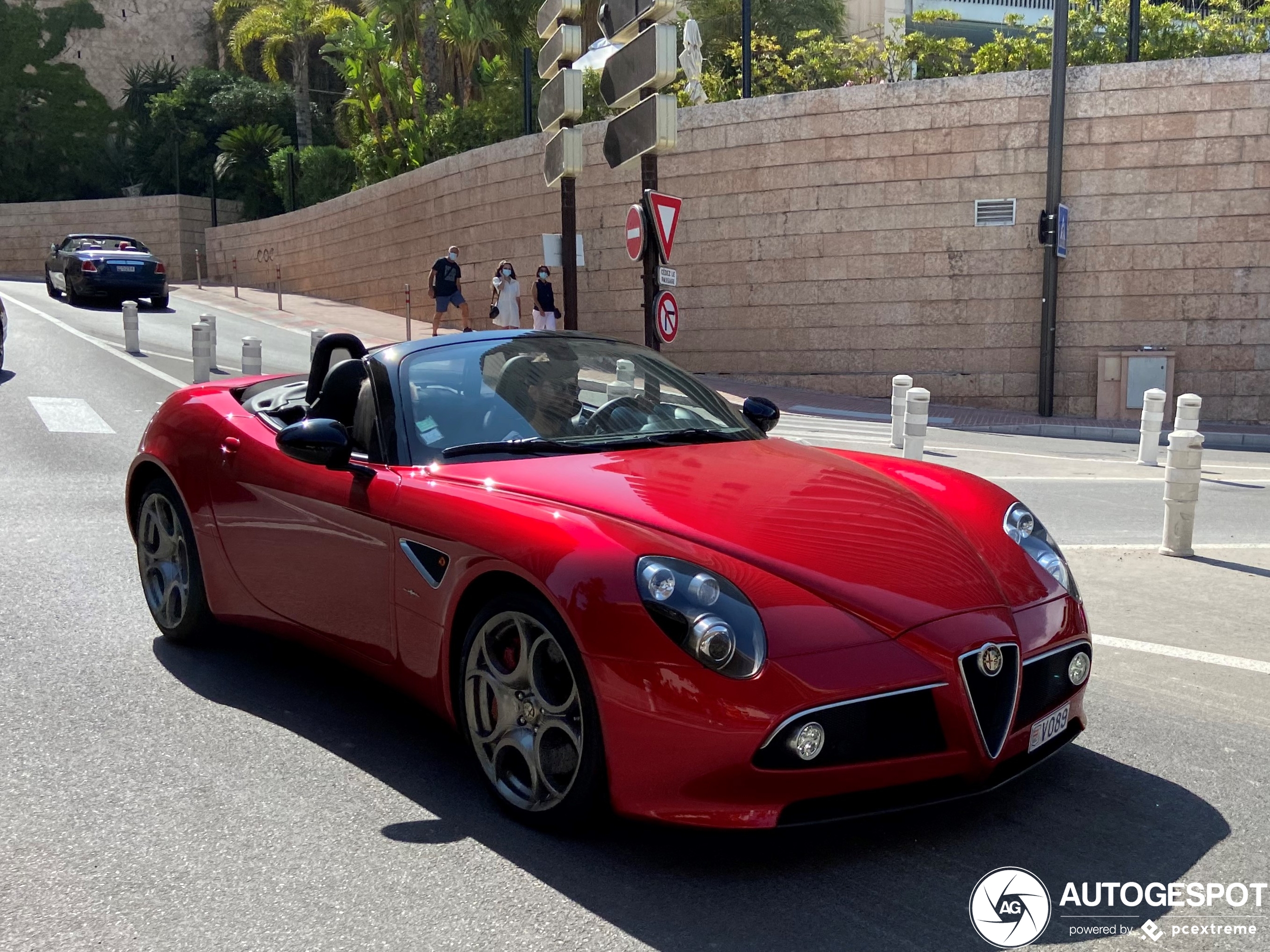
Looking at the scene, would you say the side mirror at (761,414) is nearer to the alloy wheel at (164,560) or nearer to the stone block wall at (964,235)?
the alloy wheel at (164,560)

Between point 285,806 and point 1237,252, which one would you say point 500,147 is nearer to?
point 1237,252

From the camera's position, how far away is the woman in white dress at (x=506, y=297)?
872 inches

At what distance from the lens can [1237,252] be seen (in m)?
18.1

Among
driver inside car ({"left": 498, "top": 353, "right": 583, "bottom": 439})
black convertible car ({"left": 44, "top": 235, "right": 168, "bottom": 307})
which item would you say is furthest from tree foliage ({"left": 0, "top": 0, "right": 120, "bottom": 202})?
driver inside car ({"left": 498, "top": 353, "right": 583, "bottom": 439})

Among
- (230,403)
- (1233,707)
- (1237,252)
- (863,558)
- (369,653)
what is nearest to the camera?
(863,558)

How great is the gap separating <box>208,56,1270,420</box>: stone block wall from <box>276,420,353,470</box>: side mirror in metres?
16.5

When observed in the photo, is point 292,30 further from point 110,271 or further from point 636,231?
point 636,231

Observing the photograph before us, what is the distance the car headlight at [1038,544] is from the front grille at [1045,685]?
0.24 m

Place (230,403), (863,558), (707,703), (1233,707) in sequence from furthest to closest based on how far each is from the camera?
(230,403) → (1233,707) → (863,558) → (707,703)

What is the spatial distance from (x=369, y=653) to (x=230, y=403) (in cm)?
159

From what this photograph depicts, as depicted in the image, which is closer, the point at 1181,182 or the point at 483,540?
the point at 483,540

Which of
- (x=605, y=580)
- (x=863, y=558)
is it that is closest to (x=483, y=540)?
(x=605, y=580)

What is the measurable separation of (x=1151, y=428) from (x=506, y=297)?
12407 millimetres

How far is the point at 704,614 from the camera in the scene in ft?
10.1
